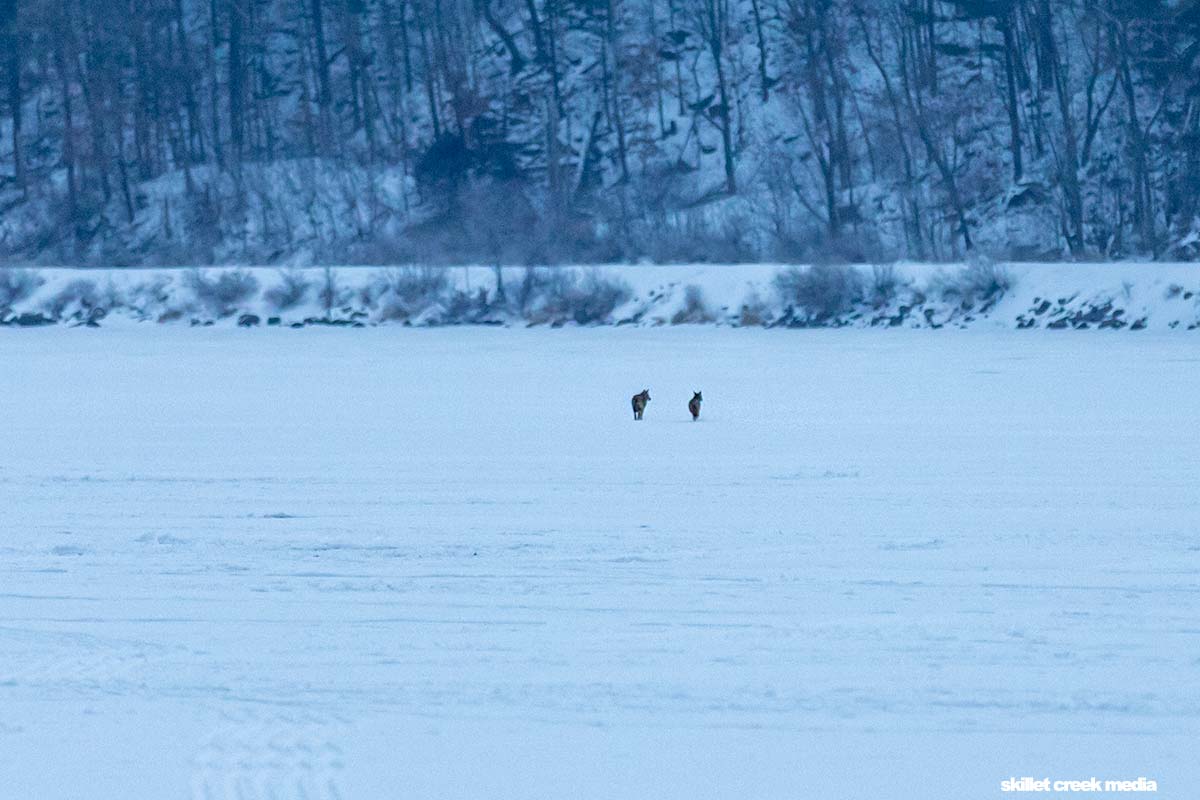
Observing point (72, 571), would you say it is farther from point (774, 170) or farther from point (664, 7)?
point (664, 7)

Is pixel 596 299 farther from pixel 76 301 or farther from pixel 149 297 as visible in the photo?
pixel 76 301

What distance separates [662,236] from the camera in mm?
40562

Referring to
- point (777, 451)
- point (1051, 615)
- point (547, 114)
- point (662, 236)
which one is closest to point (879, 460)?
point (777, 451)

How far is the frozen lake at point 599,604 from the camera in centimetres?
588

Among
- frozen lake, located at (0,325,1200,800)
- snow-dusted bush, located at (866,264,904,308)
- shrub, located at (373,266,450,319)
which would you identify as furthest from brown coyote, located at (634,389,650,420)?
shrub, located at (373,266,450,319)

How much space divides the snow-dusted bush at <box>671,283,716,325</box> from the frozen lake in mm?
14747

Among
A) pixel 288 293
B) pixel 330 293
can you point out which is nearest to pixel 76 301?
pixel 288 293

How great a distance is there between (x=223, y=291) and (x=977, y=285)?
15967 millimetres

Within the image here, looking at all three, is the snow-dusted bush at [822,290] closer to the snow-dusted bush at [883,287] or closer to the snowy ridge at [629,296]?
the snowy ridge at [629,296]

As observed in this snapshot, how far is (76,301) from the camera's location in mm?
35219

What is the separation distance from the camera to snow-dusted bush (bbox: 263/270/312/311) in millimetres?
34250

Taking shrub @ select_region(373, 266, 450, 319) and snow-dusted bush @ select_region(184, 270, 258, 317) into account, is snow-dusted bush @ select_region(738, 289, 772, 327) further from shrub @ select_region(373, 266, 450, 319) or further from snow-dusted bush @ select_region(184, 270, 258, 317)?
snow-dusted bush @ select_region(184, 270, 258, 317)

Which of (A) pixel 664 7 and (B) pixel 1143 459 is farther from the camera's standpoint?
(A) pixel 664 7

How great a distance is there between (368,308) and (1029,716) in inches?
1133
